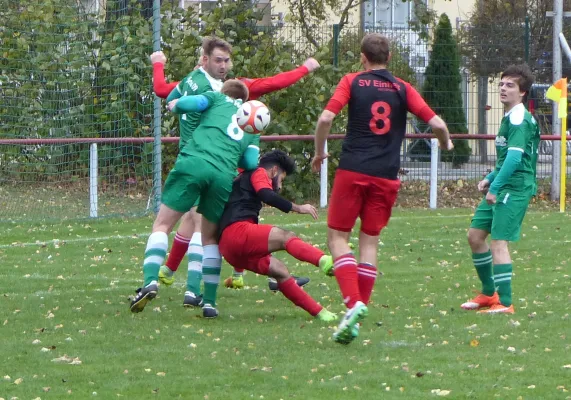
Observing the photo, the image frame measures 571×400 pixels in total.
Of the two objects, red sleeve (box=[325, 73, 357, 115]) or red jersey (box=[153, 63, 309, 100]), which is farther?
red jersey (box=[153, 63, 309, 100])

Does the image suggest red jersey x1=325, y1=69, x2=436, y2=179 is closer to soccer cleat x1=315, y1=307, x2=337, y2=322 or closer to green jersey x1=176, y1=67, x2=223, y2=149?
soccer cleat x1=315, y1=307, x2=337, y2=322

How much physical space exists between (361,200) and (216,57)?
177 cm

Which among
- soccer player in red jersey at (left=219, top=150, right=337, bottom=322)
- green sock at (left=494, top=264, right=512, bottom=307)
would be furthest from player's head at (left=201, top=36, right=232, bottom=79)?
green sock at (left=494, top=264, right=512, bottom=307)

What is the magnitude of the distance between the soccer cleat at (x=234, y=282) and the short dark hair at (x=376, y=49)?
8.67ft

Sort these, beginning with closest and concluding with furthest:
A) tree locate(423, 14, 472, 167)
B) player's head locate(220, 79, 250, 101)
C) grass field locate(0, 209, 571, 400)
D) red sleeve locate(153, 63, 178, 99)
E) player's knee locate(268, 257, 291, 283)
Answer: grass field locate(0, 209, 571, 400)
player's knee locate(268, 257, 291, 283)
player's head locate(220, 79, 250, 101)
red sleeve locate(153, 63, 178, 99)
tree locate(423, 14, 472, 167)

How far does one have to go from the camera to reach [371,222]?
741cm

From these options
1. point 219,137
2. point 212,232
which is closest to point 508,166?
point 219,137

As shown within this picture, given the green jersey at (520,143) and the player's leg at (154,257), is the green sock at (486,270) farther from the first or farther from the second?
the player's leg at (154,257)

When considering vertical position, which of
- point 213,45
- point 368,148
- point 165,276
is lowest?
point 165,276

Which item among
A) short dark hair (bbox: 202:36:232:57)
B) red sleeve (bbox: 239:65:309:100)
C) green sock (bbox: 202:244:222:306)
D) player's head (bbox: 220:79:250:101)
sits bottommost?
green sock (bbox: 202:244:222:306)

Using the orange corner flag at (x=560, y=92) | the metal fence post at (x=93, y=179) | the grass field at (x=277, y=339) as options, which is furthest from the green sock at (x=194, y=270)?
the orange corner flag at (x=560, y=92)

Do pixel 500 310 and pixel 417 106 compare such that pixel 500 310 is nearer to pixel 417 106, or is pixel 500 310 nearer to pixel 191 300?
pixel 417 106

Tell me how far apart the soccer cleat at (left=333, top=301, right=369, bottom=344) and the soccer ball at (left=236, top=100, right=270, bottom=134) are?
5.68 feet

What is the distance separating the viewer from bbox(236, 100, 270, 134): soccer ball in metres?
7.69
